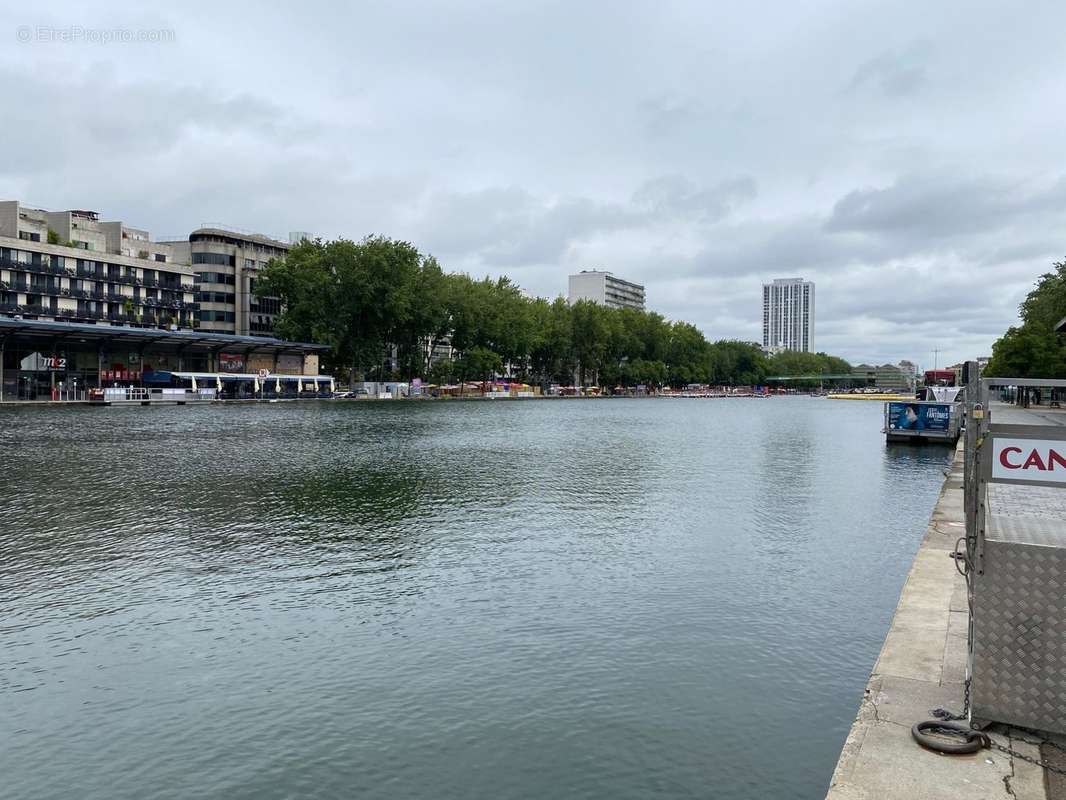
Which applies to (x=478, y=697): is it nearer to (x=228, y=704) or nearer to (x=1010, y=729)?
(x=228, y=704)

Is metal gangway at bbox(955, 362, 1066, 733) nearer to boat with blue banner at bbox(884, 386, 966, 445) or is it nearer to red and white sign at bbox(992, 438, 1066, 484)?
red and white sign at bbox(992, 438, 1066, 484)

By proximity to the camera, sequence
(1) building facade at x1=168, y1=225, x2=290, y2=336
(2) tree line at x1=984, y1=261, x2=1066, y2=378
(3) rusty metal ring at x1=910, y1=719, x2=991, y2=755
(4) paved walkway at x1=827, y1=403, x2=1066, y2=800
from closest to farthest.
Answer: (4) paved walkway at x1=827, y1=403, x2=1066, y2=800 < (3) rusty metal ring at x1=910, y1=719, x2=991, y2=755 < (2) tree line at x1=984, y1=261, x2=1066, y2=378 < (1) building facade at x1=168, y1=225, x2=290, y2=336

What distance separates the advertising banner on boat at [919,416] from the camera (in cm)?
4944

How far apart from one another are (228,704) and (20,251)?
125 m

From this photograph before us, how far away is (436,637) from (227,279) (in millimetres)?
148982

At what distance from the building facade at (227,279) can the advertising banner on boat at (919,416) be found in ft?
397

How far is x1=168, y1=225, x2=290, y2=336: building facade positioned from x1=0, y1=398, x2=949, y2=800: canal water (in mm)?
129234

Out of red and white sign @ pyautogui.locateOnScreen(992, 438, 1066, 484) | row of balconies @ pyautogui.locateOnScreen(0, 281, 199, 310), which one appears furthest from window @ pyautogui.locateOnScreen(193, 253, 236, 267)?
red and white sign @ pyautogui.locateOnScreen(992, 438, 1066, 484)

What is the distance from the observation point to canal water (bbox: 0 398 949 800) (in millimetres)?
8266

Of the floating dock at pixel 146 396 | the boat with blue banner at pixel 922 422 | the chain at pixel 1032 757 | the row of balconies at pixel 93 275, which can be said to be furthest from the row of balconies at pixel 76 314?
the chain at pixel 1032 757

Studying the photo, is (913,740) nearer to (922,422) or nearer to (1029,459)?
(1029,459)

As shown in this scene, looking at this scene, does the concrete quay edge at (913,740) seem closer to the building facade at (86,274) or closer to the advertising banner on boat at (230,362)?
the advertising banner on boat at (230,362)

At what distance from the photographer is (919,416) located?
4991cm

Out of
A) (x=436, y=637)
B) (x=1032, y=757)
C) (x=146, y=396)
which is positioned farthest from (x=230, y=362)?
(x=1032, y=757)
